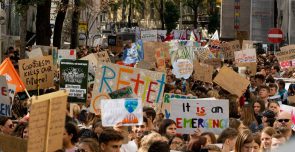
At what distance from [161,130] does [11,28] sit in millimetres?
37762

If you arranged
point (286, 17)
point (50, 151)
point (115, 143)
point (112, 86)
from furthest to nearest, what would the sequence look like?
point (286, 17), point (112, 86), point (115, 143), point (50, 151)

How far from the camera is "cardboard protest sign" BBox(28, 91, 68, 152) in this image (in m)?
8.23

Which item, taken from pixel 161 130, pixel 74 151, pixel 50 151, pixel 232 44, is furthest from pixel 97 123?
pixel 232 44

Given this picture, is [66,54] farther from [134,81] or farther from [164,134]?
[164,134]

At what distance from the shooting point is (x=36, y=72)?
55.3 feet

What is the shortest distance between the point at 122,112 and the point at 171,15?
95958 millimetres

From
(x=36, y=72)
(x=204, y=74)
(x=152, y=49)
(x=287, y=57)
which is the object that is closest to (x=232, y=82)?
(x=36, y=72)

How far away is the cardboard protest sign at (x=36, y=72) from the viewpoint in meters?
16.6

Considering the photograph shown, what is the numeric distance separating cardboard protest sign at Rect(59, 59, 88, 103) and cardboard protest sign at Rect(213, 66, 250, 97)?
8.62 feet

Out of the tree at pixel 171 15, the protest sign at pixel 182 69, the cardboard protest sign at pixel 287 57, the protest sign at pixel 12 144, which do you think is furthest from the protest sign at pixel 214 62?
the tree at pixel 171 15

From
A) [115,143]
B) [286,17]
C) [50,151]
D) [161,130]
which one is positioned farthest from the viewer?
[286,17]

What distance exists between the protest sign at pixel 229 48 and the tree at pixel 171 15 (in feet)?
248

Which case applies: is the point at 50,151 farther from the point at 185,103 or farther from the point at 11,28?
the point at 11,28

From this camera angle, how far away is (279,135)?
409 inches
